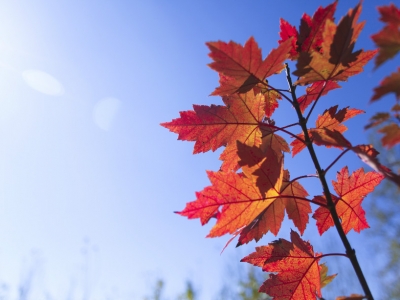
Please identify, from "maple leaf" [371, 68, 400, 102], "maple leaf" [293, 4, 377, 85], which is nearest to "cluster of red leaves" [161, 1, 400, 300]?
"maple leaf" [293, 4, 377, 85]

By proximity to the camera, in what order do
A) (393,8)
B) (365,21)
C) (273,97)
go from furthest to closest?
(273,97) < (365,21) < (393,8)

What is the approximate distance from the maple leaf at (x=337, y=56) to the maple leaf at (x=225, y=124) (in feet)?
0.57

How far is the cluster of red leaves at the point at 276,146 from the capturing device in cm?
71

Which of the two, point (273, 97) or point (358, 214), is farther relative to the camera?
point (273, 97)

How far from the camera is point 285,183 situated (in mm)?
883

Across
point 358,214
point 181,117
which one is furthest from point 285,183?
point 181,117

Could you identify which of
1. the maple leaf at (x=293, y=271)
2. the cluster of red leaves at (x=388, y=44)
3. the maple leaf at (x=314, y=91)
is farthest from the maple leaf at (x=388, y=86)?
the maple leaf at (x=293, y=271)

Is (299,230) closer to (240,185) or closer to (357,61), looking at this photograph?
(240,185)

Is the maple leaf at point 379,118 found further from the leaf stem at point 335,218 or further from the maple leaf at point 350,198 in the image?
the maple leaf at point 350,198

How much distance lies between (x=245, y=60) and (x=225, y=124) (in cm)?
25

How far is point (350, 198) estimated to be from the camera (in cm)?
92

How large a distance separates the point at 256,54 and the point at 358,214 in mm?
595

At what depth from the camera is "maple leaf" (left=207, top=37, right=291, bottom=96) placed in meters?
0.71

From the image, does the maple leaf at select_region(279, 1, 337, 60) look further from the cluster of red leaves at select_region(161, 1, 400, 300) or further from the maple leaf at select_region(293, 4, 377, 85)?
the maple leaf at select_region(293, 4, 377, 85)
